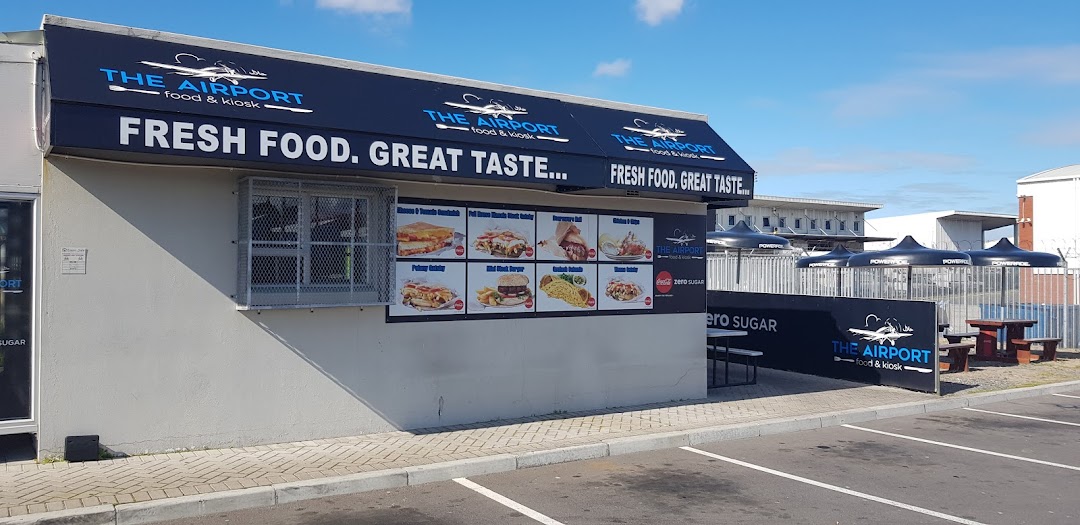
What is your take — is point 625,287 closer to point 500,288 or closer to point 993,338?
point 500,288

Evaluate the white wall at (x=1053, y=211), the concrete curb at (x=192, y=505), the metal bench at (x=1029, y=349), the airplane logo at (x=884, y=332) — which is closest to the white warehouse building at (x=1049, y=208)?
the white wall at (x=1053, y=211)

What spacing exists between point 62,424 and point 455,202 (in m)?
4.44

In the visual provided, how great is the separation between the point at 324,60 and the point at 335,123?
3.62ft

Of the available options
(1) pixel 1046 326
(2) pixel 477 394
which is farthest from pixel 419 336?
(1) pixel 1046 326

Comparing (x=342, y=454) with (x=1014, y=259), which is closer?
(x=342, y=454)

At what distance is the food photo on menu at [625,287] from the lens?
10.8 metres

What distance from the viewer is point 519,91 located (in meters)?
10.2

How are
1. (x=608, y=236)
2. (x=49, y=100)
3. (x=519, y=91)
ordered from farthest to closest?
(x=608, y=236) → (x=519, y=91) → (x=49, y=100)

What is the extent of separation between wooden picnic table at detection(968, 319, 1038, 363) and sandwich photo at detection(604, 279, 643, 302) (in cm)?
1005

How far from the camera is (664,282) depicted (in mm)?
11289

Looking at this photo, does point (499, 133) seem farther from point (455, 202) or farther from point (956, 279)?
point (956, 279)

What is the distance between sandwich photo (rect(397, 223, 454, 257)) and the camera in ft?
30.5

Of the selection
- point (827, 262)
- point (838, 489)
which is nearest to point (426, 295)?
point (838, 489)

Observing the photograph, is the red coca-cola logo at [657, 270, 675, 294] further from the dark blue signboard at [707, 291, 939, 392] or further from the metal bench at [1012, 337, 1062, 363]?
the metal bench at [1012, 337, 1062, 363]
